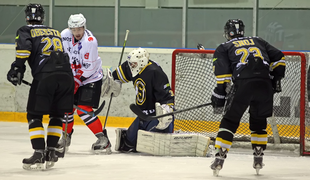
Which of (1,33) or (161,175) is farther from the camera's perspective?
(1,33)

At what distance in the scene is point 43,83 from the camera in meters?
3.88

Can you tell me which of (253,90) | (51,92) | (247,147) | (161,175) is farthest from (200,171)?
(247,147)

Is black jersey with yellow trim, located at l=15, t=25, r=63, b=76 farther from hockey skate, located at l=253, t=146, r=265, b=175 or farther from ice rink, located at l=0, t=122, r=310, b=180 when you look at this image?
hockey skate, located at l=253, t=146, r=265, b=175

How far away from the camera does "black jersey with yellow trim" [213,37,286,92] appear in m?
3.85

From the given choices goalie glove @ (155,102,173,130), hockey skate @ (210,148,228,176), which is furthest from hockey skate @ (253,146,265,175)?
goalie glove @ (155,102,173,130)

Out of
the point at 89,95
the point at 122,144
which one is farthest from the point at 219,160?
the point at 89,95

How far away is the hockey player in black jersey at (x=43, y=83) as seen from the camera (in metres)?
3.88

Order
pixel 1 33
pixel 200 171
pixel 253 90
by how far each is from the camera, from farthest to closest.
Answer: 1. pixel 1 33
2. pixel 200 171
3. pixel 253 90

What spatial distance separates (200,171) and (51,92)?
1.13 metres

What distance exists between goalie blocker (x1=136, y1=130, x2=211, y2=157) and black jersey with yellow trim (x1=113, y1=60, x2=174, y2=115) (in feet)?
0.79

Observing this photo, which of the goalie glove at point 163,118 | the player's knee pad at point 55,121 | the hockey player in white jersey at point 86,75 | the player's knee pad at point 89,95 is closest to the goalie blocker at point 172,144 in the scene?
the goalie glove at point 163,118

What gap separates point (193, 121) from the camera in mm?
5680

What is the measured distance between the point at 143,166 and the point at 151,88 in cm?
86

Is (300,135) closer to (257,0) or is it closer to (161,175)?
(161,175)
